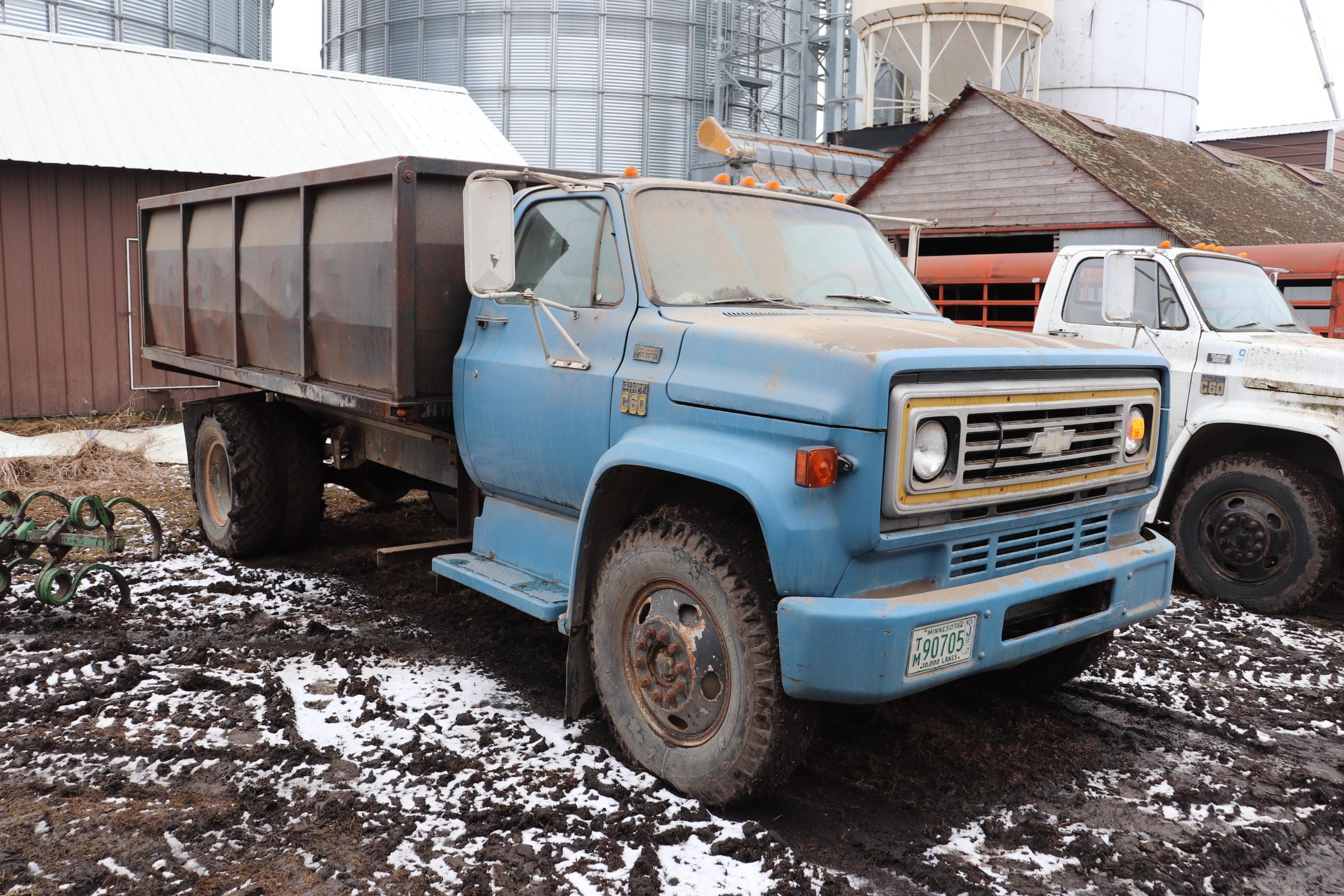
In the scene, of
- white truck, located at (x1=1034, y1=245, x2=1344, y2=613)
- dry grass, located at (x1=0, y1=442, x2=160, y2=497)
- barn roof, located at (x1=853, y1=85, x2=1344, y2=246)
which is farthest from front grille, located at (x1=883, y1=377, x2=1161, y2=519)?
barn roof, located at (x1=853, y1=85, x2=1344, y2=246)

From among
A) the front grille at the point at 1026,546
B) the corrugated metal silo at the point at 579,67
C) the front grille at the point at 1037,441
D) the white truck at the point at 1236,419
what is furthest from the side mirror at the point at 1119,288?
the corrugated metal silo at the point at 579,67

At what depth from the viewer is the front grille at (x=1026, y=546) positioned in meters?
3.74

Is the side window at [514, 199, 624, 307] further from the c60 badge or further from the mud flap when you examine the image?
the mud flap

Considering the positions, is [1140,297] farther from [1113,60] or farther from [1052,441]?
[1113,60]

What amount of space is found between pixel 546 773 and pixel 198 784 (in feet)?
4.11

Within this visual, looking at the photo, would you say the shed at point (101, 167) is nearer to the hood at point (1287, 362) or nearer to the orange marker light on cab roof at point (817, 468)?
the hood at point (1287, 362)

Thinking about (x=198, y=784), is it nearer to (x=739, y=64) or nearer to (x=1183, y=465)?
(x=1183, y=465)

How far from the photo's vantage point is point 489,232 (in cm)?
426

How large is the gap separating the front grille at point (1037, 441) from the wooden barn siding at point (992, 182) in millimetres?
11709

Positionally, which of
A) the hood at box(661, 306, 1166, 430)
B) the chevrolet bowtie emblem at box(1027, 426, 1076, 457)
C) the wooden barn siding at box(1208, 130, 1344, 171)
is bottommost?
the chevrolet bowtie emblem at box(1027, 426, 1076, 457)

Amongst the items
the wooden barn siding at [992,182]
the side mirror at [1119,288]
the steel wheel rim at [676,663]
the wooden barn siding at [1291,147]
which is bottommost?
the steel wheel rim at [676,663]

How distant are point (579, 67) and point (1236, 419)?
81.9 ft

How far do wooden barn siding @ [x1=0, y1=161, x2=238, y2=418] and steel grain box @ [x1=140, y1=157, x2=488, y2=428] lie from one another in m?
6.51

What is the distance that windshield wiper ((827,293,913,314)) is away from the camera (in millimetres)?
4816
